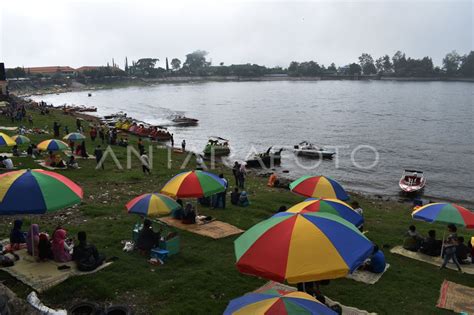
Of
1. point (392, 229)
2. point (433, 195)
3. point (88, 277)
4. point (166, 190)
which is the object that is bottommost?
point (433, 195)

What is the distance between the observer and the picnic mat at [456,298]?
Result: 10.0 metres

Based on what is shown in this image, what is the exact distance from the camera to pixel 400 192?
31.1 metres

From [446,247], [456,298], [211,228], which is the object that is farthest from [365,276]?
[211,228]

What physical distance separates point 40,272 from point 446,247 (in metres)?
11.3

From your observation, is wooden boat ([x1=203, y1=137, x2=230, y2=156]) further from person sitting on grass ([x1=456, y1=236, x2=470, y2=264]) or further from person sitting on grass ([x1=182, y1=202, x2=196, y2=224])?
person sitting on grass ([x1=456, y1=236, x2=470, y2=264])

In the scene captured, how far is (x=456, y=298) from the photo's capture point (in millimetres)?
10523

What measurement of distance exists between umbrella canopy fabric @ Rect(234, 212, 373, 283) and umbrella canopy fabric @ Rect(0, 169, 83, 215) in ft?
15.5

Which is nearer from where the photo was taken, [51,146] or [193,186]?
[193,186]

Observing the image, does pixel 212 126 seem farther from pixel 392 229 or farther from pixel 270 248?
pixel 270 248

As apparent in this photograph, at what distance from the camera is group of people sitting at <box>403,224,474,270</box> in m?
12.4

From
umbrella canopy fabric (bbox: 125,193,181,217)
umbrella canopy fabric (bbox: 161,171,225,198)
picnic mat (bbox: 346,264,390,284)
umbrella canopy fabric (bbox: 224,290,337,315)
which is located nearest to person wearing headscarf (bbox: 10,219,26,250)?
umbrella canopy fabric (bbox: 125,193,181,217)

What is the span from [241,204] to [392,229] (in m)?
6.40

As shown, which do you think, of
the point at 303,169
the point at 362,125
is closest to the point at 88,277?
the point at 303,169

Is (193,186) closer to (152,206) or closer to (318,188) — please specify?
(152,206)
